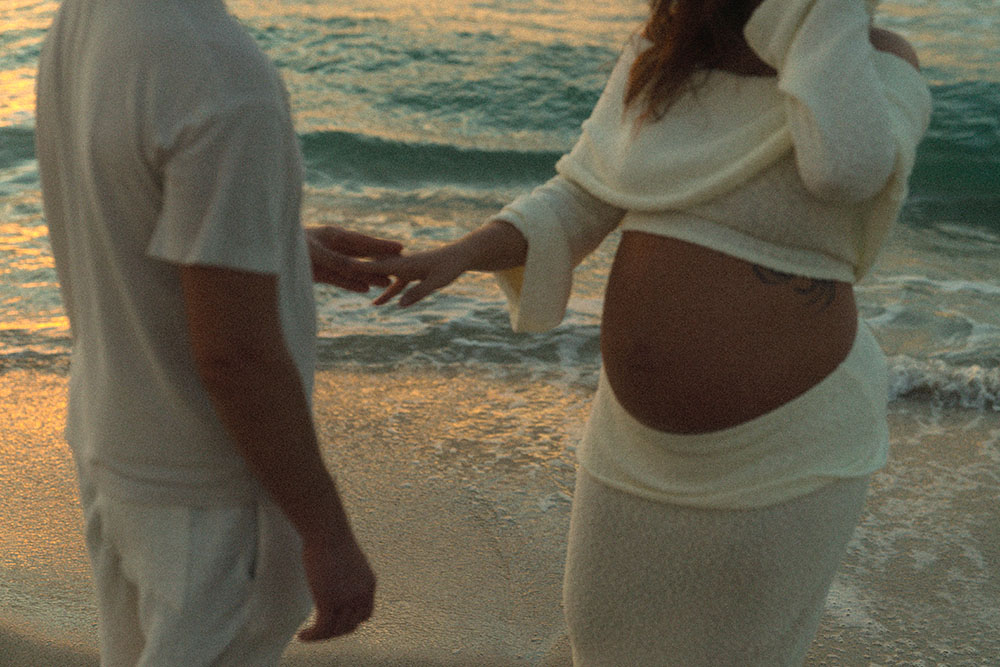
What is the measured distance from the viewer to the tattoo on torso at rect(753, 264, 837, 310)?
64.5 inches

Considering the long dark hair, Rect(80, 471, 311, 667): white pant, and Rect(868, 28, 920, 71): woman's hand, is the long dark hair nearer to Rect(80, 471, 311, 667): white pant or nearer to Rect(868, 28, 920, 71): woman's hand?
Rect(868, 28, 920, 71): woman's hand

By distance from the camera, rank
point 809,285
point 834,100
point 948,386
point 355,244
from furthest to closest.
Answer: point 948,386 < point 355,244 < point 809,285 < point 834,100

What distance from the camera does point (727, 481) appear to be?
66.7 inches

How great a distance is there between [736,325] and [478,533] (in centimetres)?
174

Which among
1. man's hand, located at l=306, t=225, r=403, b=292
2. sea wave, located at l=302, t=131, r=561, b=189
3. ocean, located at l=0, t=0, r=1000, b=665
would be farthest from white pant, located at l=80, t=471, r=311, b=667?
sea wave, located at l=302, t=131, r=561, b=189

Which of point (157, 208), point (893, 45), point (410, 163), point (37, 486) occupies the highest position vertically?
point (893, 45)

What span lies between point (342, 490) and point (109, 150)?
2.49m

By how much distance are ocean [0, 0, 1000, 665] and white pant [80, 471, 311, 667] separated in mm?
1623

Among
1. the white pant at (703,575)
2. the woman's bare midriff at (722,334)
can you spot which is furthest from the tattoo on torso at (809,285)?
the white pant at (703,575)

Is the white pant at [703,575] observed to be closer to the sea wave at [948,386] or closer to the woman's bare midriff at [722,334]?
the woman's bare midriff at [722,334]

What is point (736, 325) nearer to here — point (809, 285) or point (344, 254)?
point (809, 285)

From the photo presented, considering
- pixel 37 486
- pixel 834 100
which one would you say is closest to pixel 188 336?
pixel 834 100

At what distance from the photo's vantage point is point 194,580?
1.27 meters

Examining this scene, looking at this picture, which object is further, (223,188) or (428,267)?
(428,267)
